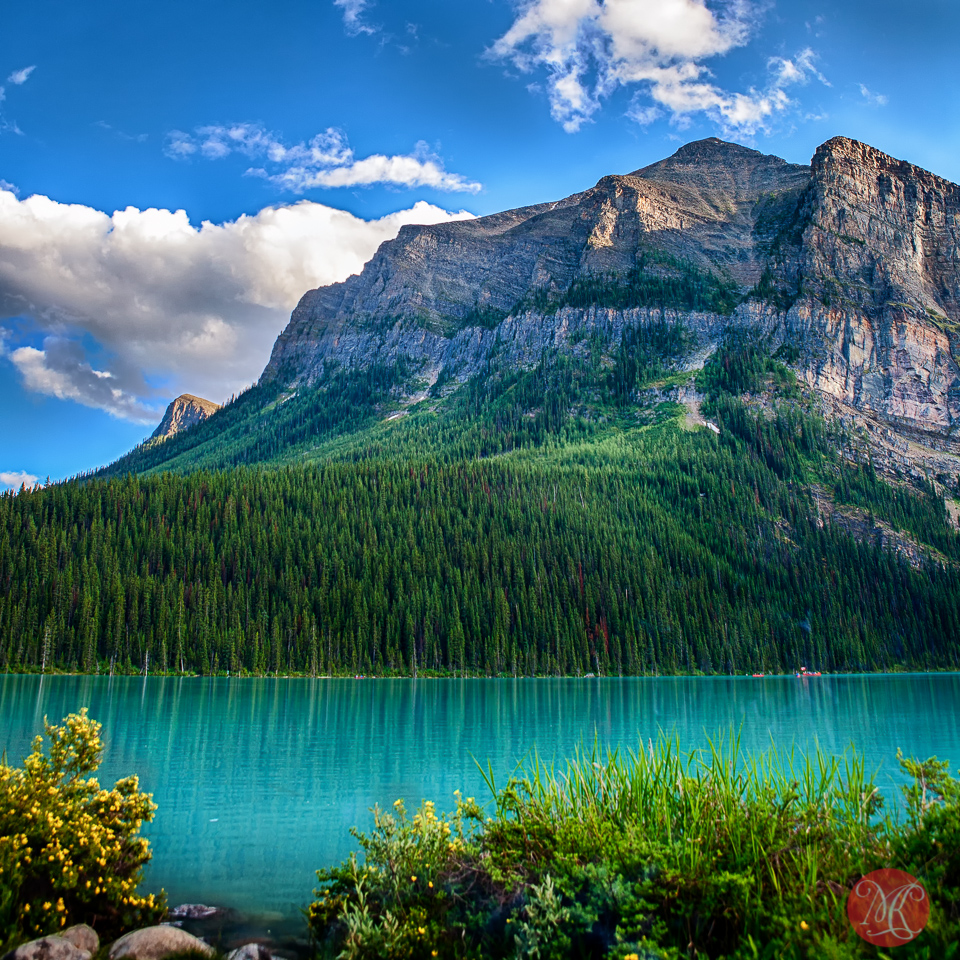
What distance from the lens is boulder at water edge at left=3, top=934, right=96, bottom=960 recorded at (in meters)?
10.4

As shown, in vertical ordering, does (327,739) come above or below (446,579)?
below

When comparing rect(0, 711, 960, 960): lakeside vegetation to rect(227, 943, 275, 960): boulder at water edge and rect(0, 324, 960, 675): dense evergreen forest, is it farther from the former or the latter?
rect(0, 324, 960, 675): dense evergreen forest

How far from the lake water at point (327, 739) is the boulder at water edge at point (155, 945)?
369cm

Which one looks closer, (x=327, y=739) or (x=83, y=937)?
(x=83, y=937)

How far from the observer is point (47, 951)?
418 inches

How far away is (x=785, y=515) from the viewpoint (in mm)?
185125

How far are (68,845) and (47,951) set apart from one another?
1997 millimetres

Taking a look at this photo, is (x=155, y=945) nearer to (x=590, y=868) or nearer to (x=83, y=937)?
(x=83, y=937)

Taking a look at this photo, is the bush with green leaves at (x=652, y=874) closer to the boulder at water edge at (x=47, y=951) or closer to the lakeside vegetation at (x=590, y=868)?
the lakeside vegetation at (x=590, y=868)

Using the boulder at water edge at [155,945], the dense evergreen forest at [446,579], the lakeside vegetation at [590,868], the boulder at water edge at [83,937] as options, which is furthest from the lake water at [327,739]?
the dense evergreen forest at [446,579]
